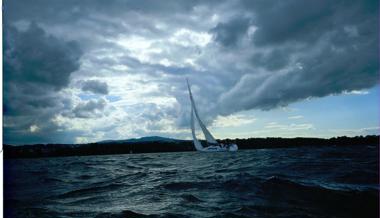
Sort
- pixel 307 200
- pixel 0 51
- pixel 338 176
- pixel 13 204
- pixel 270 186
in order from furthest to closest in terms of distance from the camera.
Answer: pixel 338 176
pixel 270 186
pixel 13 204
pixel 307 200
pixel 0 51

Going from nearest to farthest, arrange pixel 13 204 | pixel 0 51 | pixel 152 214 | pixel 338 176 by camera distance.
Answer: pixel 0 51, pixel 152 214, pixel 13 204, pixel 338 176

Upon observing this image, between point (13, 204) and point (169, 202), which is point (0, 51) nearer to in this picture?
point (169, 202)

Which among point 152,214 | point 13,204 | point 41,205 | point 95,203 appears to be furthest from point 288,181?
point 13,204

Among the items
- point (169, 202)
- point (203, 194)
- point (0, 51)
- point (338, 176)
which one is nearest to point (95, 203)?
point (169, 202)

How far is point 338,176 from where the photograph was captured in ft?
39.5

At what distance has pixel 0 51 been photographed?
2291 millimetres

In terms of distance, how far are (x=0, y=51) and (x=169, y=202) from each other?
6.98 metres

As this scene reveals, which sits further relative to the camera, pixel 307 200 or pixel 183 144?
pixel 183 144

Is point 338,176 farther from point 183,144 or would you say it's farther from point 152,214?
point 183,144

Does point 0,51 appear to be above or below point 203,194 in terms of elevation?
above

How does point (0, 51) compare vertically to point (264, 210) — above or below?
above

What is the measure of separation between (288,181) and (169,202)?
4.62m

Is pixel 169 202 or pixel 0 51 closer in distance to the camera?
pixel 0 51

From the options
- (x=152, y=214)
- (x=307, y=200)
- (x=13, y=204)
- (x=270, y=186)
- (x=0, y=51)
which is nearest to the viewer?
(x=0, y=51)
